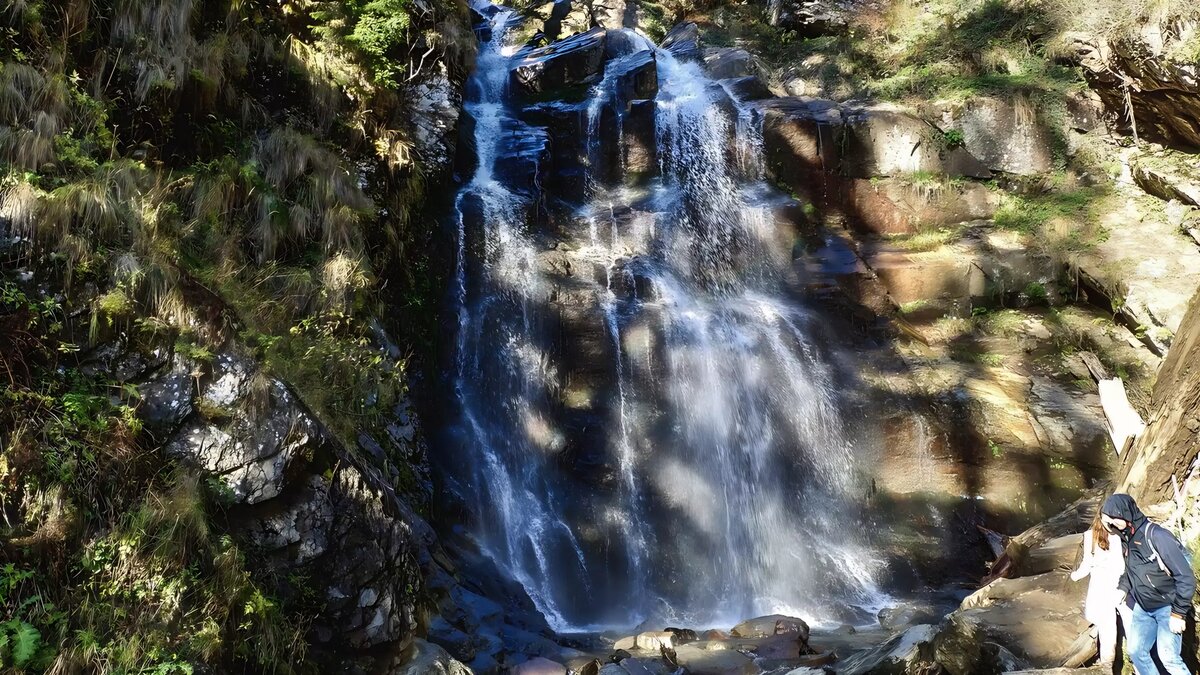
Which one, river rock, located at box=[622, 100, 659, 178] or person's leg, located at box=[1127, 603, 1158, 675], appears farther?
river rock, located at box=[622, 100, 659, 178]

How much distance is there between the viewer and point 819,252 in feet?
42.0

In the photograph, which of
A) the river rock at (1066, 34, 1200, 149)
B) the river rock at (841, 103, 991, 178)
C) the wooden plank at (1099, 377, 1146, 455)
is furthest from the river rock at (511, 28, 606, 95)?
the wooden plank at (1099, 377, 1146, 455)

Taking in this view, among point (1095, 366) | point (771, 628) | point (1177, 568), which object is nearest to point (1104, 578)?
point (1177, 568)

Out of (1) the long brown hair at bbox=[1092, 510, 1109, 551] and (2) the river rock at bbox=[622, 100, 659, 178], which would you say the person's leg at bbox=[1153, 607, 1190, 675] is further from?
(2) the river rock at bbox=[622, 100, 659, 178]

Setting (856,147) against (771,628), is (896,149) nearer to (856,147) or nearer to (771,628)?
(856,147)

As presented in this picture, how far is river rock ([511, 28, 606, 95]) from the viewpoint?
616 inches

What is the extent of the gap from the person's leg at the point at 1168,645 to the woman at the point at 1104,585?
187 mm

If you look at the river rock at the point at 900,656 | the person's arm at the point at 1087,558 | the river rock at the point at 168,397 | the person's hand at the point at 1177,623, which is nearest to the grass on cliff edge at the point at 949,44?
the person's arm at the point at 1087,558

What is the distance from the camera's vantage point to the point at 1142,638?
4.24 metres

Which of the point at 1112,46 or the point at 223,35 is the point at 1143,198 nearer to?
the point at 1112,46

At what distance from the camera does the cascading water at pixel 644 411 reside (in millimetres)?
9273

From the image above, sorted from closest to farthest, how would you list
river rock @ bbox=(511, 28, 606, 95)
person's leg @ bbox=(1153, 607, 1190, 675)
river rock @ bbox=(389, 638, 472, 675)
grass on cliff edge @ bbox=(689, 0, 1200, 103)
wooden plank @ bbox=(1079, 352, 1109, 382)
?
person's leg @ bbox=(1153, 607, 1190, 675)
river rock @ bbox=(389, 638, 472, 675)
wooden plank @ bbox=(1079, 352, 1109, 382)
grass on cliff edge @ bbox=(689, 0, 1200, 103)
river rock @ bbox=(511, 28, 606, 95)

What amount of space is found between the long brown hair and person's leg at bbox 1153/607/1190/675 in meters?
0.45

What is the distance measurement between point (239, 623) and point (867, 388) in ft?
30.3
